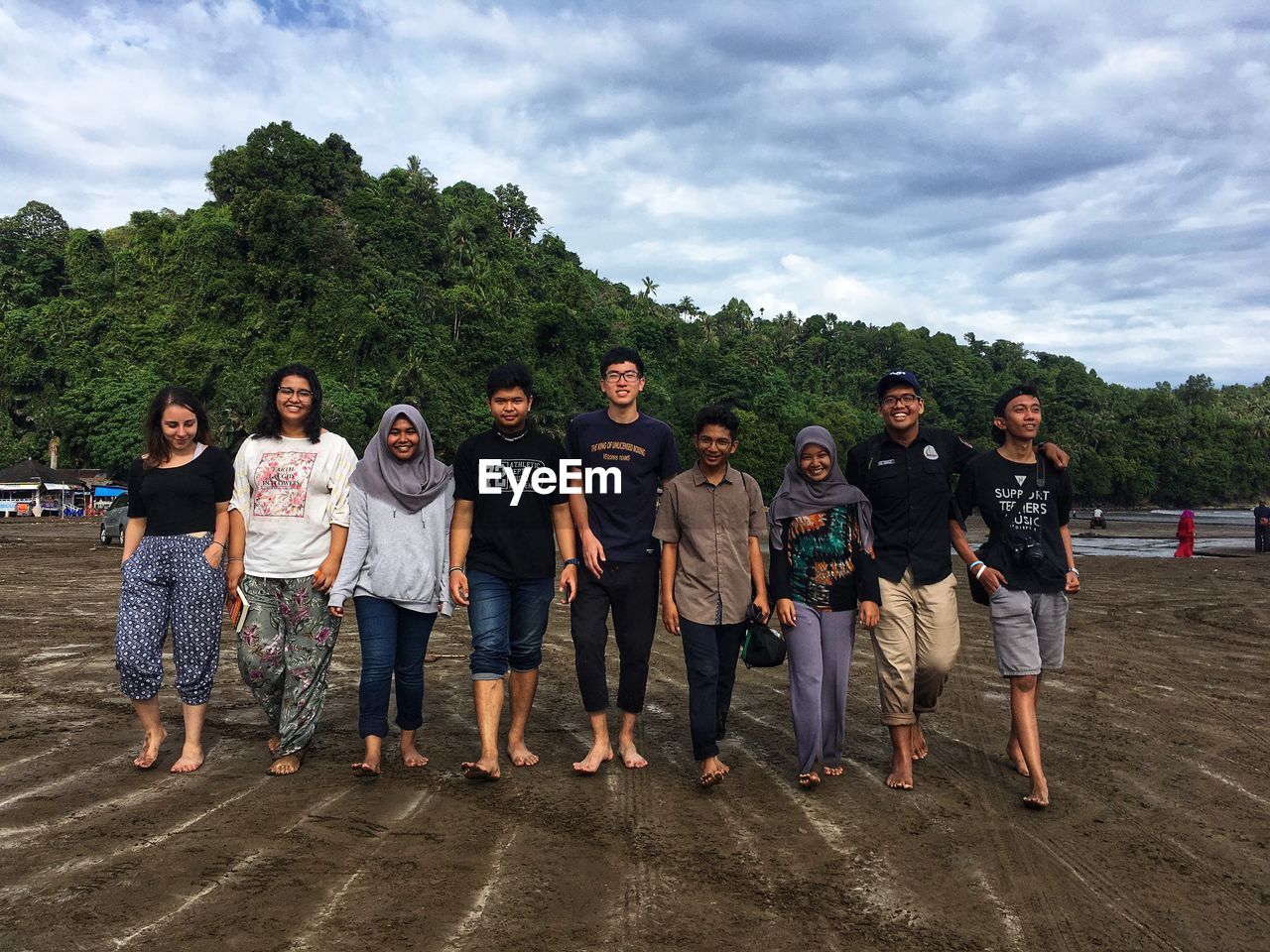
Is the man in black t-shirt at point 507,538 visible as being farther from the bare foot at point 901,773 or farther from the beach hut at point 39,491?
the beach hut at point 39,491

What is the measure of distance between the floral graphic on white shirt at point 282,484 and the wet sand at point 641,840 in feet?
4.27

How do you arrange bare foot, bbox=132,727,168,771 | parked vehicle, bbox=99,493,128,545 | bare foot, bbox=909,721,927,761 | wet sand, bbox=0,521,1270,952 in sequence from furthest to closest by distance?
1. parked vehicle, bbox=99,493,128,545
2. bare foot, bbox=909,721,927,761
3. bare foot, bbox=132,727,168,771
4. wet sand, bbox=0,521,1270,952

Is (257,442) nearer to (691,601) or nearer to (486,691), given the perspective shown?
(486,691)

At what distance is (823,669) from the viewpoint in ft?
13.7

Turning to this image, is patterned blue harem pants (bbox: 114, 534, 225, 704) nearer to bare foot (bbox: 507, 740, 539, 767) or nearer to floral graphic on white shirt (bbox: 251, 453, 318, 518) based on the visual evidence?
floral graphic on white shirt (bbox: 251, 453, 318, 518)

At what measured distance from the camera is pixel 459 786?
3.95m

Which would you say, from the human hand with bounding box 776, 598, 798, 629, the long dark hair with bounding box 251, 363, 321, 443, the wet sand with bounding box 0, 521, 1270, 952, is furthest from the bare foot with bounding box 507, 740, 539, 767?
the long dark hair with bounding box 251, 363, 321, 443

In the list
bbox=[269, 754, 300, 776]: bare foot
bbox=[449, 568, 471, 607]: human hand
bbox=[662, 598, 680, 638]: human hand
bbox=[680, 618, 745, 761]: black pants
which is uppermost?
bbox=[449, 568, 471, 607]: human hand

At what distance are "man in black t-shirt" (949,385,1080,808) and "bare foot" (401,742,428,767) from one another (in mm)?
2924

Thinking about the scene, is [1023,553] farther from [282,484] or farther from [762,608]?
[282,484]

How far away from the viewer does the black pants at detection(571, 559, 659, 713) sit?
429cm

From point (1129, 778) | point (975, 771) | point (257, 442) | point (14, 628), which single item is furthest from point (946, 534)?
point (14, 628)

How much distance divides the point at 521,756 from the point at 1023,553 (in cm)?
273

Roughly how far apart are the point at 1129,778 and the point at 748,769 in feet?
6.39
